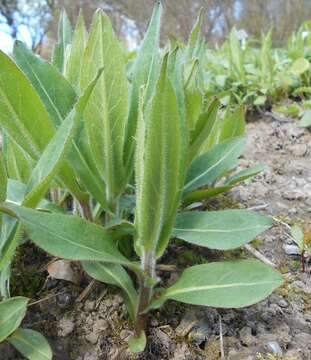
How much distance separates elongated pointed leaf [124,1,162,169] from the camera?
1.18 m

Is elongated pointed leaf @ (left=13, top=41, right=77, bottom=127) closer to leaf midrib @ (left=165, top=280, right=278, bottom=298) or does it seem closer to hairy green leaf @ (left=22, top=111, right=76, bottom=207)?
hairy green leaf @ (left=22, top=111, right=76, bottom=207)

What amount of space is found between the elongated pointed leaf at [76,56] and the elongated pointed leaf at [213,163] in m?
0.44

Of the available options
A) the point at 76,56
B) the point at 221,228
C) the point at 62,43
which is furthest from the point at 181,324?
the point at 62,43

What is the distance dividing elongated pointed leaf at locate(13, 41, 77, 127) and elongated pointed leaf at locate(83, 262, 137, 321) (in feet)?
1.25

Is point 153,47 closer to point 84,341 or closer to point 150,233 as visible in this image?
point 150,233

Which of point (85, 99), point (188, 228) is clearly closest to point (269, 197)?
point (188, 228)

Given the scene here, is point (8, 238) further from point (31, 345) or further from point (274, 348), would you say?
point (274, 348)

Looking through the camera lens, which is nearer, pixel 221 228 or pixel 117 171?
pixel 221 228

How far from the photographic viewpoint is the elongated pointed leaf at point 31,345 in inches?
38.2

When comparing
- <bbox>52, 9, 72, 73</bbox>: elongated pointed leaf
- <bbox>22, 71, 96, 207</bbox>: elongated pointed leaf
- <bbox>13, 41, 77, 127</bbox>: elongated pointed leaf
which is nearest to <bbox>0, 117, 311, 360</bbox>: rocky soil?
<bbox>22, 71, 96, 207</bbox>: elongated pointed leaf

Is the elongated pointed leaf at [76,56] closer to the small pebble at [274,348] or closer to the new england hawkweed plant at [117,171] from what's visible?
the new england hawkweed plant at [117,171]

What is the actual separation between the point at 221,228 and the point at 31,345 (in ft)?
1.68

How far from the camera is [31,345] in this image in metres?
0.99

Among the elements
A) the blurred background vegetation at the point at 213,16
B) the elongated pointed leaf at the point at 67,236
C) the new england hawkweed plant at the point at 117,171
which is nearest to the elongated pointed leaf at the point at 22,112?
the new england hawkweed plant at the point at 117,171
